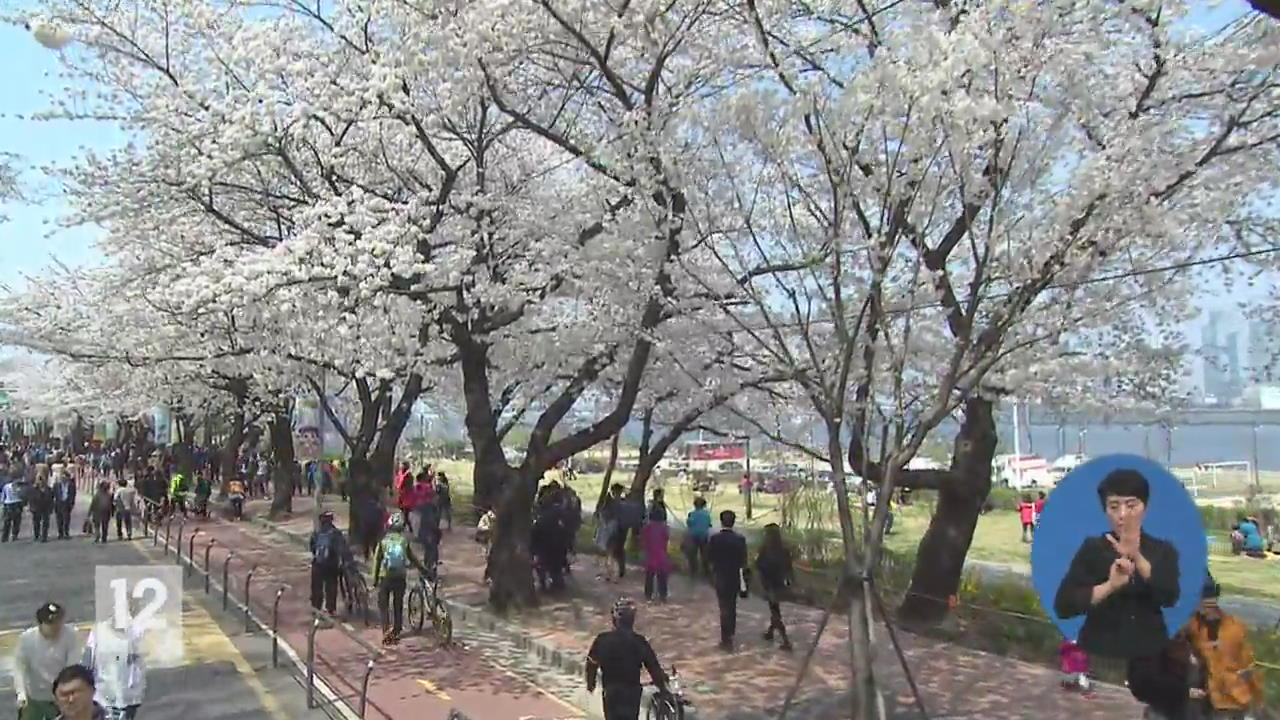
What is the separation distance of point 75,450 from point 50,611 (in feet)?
213

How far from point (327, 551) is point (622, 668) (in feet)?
26.9

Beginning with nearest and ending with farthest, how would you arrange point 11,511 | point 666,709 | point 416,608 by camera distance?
point 666,709
point 416,608
point 11,511

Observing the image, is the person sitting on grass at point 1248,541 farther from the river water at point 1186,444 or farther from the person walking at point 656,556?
the person walking at point 656,556

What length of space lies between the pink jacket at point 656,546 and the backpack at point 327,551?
4.20 meters

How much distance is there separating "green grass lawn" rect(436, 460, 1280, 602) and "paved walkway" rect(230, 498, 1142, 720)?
640 cm

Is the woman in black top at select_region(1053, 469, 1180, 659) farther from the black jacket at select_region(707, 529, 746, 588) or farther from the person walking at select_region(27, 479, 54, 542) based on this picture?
the person walking at select_region(27, 479, 54, 542)

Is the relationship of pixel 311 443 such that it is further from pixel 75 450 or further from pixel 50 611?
pixel 75 450

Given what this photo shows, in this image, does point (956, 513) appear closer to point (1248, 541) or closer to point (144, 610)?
point (144, 610)

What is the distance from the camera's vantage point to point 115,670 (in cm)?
712

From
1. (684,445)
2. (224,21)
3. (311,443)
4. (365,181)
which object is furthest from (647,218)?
(684,445)

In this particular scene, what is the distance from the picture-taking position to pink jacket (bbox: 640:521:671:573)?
15266 mm

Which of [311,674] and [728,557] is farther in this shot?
[728,557]

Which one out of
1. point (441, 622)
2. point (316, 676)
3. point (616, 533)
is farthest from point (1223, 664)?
point (616, 533)

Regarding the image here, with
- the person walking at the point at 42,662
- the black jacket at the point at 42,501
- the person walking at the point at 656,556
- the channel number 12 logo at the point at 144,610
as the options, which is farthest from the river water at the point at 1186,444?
the person walking at the point at 42,662
